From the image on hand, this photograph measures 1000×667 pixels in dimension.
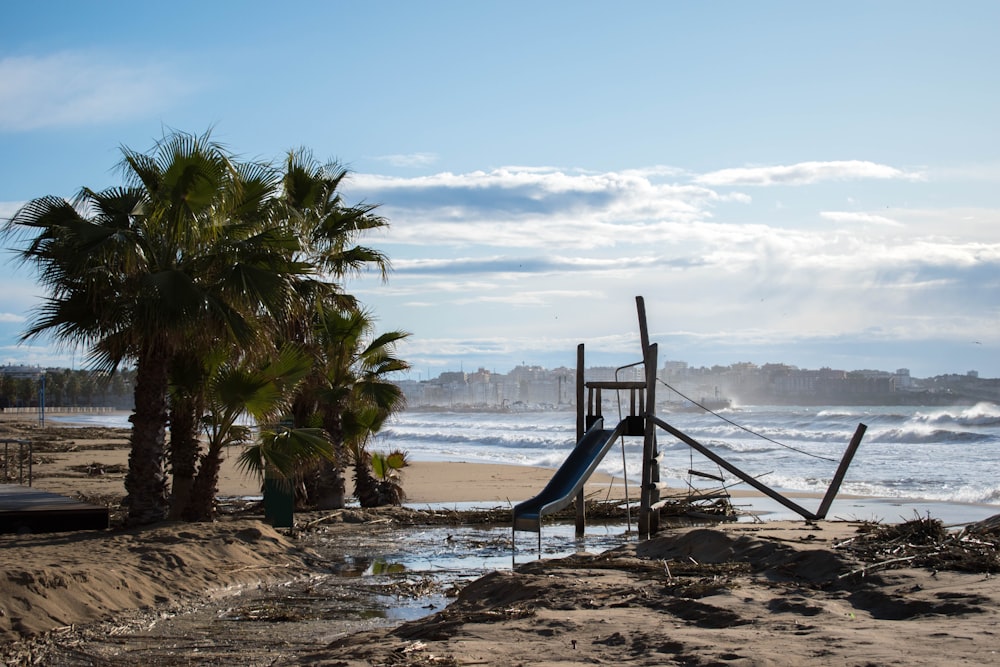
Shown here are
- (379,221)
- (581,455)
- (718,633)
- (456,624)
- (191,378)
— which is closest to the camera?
(718,633)

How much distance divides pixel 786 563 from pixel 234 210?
320 inches

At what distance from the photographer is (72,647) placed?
25.8 ft

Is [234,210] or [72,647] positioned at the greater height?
[234,210]

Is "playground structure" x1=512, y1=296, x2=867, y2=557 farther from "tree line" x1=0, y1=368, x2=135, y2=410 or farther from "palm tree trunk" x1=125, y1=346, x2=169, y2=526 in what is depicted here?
"tree line" x1=0, y1=368, x2=135, y2=410

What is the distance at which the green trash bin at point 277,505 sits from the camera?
47.1 ft

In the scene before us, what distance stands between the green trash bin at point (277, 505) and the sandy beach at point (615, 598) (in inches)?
52.0

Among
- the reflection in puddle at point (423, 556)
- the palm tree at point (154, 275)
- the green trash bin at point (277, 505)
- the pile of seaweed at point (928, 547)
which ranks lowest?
the reflection in puddle at point (423, 556)

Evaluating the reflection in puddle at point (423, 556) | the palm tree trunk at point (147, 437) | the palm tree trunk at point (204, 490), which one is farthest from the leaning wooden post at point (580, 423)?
the palm tree trunk at point (147, 437)

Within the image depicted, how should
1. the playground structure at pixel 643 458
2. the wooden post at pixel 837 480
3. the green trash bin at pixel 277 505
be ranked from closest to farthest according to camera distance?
1. the wooden post at pixel 837 480
2. the playground structure at pixel 643 458
3. the green trash bin at pixel 277 505

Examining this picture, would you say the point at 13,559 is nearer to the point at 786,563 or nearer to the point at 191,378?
the point at 191,378

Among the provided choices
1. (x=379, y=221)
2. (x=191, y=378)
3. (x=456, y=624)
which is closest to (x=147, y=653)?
(x=456, y=624)

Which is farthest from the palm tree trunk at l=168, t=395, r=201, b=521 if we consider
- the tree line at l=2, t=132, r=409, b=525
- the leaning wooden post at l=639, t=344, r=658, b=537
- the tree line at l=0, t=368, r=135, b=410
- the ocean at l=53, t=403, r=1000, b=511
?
the tree line at l=0, t=368, r=135, b=410

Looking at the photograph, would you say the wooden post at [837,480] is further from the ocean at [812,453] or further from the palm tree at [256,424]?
the palm tree at [256,424]

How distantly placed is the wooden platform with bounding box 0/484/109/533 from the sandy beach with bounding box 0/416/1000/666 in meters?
0.15
